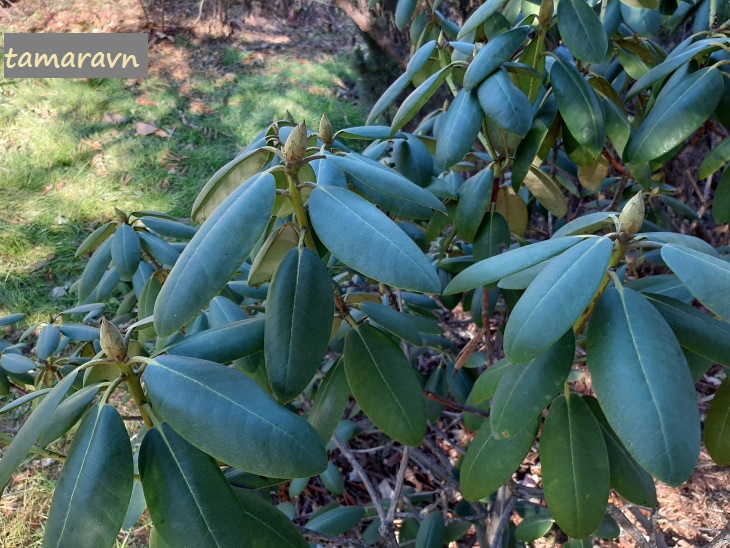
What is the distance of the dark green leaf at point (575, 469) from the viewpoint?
0.76 metres

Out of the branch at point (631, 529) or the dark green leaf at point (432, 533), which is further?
the dark green leaf at point (432, 533)

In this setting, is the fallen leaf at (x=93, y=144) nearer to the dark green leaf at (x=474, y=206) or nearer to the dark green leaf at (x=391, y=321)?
the dark green leaf at (x=474, y=206)

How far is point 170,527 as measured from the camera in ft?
1.90

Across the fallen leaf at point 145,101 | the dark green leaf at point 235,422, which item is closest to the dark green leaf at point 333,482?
the dark green leaf at point 235,422

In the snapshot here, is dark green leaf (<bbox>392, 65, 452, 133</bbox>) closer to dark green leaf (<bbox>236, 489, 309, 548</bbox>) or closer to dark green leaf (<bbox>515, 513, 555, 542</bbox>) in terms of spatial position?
dark green leaf (<bbox>236, 489, 309, 548</bbox>)

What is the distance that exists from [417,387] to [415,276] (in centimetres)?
30

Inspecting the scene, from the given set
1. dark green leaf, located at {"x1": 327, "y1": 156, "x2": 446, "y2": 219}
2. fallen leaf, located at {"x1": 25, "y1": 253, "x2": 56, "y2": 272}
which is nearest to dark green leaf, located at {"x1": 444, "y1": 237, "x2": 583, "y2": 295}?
dark green leaf, located at {"x1": 327, "y1": 156, "x2": 446, "y2": 219}

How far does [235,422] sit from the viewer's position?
58 centimetres

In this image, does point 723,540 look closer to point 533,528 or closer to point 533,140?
point 533,528

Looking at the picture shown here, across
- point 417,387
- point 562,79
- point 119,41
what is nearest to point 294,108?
point 119,41

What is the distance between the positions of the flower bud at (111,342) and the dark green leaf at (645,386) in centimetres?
50

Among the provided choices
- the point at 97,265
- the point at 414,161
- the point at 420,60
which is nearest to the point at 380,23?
the point at 420,60

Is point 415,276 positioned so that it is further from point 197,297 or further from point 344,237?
point 197,297

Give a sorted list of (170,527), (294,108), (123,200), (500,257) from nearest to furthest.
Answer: (170,527), (500,257), (123,200), (294,108)
